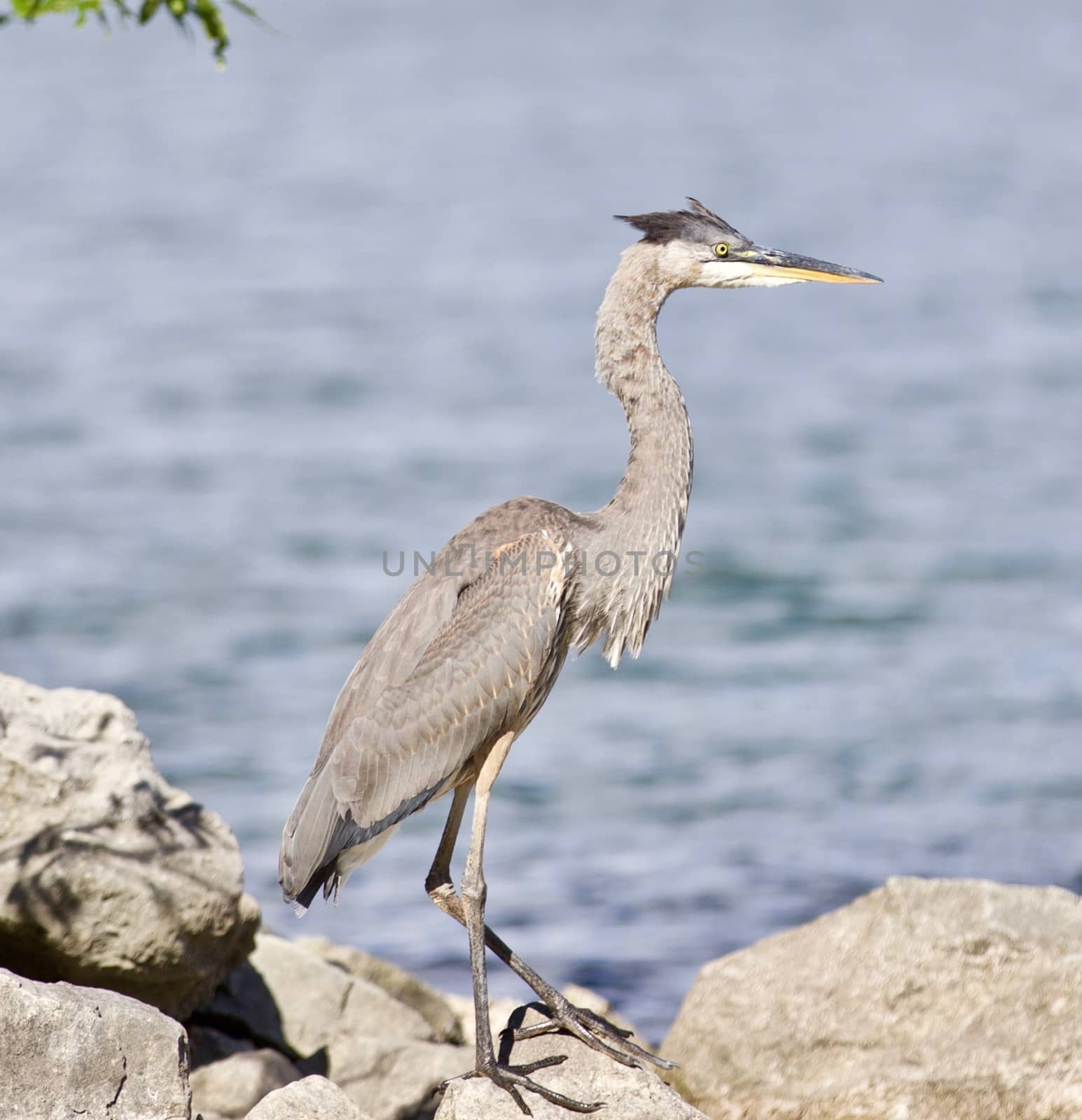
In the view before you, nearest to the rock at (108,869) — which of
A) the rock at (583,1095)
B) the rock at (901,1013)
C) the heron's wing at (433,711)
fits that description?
the heron's wing at (433,711)

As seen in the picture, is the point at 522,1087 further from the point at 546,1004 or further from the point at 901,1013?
the point at 901,1013

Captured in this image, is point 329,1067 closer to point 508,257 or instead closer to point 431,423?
point 431,423

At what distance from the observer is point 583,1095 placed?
4957 mm

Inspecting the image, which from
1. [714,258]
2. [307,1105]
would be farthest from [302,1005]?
[714,258]

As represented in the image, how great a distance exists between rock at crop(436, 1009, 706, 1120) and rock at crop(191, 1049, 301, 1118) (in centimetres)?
106

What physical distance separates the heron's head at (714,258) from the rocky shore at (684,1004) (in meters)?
2.22

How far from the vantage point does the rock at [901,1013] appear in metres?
5.18

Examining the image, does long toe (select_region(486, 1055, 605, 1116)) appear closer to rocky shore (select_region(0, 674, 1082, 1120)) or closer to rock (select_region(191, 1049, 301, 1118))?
rocky shore (select_region(0, 674, 1082, 1120))

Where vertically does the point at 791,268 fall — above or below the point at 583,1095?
above

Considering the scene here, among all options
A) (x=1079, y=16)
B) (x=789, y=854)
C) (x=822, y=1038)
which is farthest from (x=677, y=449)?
(x=1079, y=16)

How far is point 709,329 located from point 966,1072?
16848 mm

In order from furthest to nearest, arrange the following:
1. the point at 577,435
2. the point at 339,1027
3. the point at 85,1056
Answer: the point at 577,435 → the point at 339,1027 → the point at 85,1056

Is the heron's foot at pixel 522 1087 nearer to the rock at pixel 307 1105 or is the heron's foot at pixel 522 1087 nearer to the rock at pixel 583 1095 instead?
the rock at pixel 583 1095

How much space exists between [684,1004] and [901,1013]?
→ 798 millimetres
